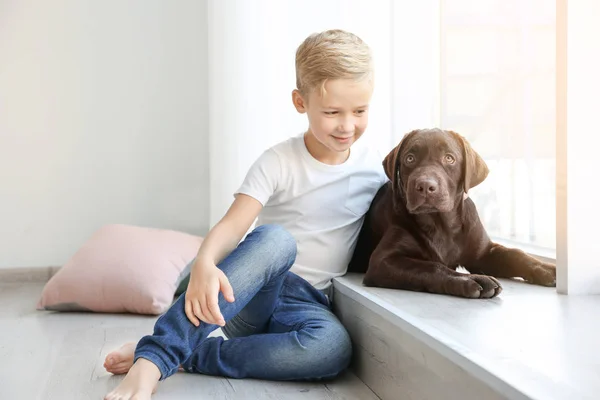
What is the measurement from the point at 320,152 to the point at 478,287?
1.78ft

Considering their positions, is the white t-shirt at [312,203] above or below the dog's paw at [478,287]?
above

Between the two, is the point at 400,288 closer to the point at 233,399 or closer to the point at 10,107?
the point at 233,399

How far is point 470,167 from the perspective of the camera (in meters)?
1.74

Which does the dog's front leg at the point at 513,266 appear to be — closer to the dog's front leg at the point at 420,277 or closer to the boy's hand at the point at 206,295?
the dog's front leg at the point at 420,277

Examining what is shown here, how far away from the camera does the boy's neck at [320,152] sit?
1897mm

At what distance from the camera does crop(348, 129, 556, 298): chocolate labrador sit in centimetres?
167

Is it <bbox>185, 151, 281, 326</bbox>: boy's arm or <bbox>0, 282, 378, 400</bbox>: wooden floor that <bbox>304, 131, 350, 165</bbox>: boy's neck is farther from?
<bbox>0, 282, 378, 400</bbox>: wooden floor

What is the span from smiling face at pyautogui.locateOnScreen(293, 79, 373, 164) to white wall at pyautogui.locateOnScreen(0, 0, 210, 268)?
1.88 meters

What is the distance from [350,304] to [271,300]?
184 mm

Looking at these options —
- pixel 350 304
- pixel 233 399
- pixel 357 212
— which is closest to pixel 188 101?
pixel 357 212

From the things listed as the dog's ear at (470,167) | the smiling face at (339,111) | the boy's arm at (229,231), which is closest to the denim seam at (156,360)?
the boy's arm at (229,231)

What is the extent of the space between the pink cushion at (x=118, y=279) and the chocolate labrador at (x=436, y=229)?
1005 millimetres

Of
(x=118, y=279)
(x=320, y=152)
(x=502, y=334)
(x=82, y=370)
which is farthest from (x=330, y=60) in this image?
(x=118, y=279)

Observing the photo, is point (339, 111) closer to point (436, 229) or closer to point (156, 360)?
point (436, 229)
